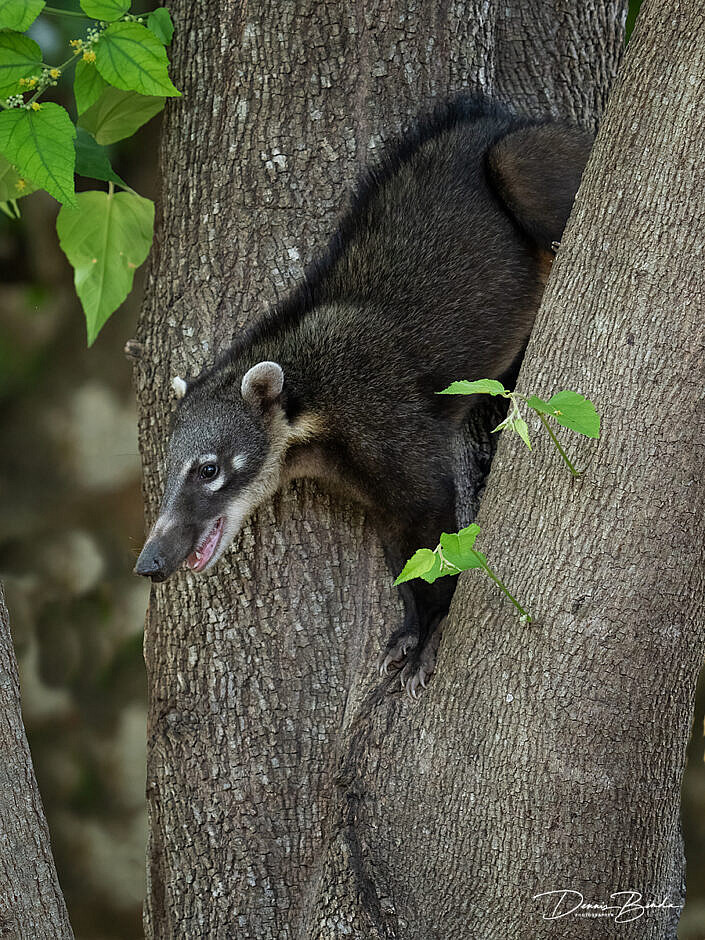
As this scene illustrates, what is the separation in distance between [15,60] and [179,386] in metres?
0.91

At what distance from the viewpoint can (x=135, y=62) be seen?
2.60 m

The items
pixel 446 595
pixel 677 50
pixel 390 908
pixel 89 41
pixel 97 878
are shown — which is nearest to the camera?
pixel 677 50

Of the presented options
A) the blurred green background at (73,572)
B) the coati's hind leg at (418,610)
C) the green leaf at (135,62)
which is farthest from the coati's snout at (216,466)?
the blurred green background at (73,572)

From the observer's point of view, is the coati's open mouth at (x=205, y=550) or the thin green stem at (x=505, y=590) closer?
the thin green stem at (x=505, y=590)

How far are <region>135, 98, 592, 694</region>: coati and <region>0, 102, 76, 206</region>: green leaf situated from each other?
25.7 inches

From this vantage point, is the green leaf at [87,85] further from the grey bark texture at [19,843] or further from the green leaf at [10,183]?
the grey bark texture at [19,843]

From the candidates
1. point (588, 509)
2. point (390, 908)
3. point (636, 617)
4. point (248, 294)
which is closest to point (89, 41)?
point (248, 294)

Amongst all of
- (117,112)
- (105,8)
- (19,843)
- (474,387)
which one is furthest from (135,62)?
(19,843)

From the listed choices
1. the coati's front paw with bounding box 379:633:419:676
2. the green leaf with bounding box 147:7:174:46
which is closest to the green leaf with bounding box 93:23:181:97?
the green leaf with bounding box 147:7:174:46

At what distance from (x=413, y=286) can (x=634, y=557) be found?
1.28m

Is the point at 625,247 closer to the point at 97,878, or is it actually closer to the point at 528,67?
the point at 528,67

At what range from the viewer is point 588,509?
2.13 metres

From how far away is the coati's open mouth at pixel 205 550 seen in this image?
9.15ft

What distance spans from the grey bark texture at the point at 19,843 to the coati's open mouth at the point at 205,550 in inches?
23.9
